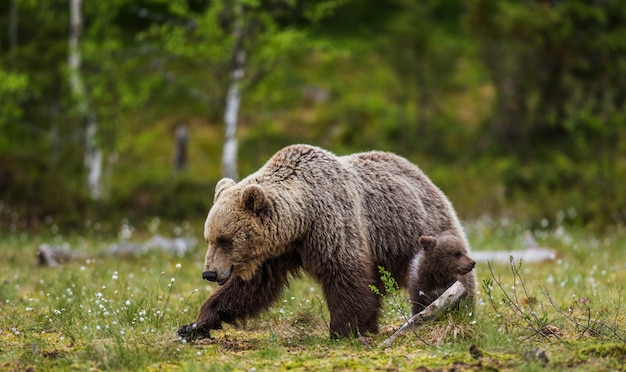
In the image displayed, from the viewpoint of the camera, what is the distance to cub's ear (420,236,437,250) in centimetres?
764

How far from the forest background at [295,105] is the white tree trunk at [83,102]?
0.06 metres

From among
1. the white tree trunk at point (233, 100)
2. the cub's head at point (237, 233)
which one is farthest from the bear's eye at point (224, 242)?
the white tree trunk at point (233, 100)

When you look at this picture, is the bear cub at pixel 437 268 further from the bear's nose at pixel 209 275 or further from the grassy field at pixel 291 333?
the bear's nose at pixel 209 275

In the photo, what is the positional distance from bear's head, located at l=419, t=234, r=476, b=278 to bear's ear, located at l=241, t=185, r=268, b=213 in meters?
1.58

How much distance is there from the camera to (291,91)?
110 feet

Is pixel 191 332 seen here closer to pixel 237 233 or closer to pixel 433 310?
pixel 237 233

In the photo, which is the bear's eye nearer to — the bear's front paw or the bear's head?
the bear's front paw

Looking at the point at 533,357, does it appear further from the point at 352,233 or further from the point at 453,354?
the point at 352,233

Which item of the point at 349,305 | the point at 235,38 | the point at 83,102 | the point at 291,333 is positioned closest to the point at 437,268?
the point at 349,305

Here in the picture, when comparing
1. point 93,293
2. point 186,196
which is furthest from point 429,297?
point 186,196

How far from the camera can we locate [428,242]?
7.64 meters

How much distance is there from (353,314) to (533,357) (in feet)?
6.15

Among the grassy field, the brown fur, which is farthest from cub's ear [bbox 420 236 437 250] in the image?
the grassy field

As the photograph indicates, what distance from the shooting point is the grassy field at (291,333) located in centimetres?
609
